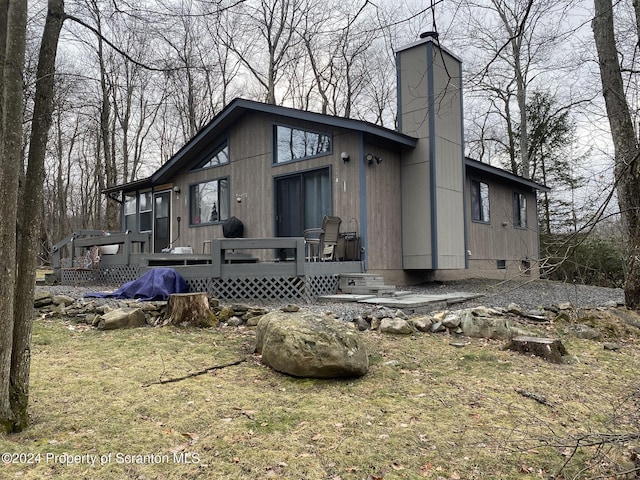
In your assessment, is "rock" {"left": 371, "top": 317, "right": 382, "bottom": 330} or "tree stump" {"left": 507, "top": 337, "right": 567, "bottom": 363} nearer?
"tree stump" {"left": 507, "top": 337, "right": 567, "bottom": 363}

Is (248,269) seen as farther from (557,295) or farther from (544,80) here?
(544,80)

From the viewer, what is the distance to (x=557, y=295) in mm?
8805

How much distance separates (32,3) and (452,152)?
7.62 metres

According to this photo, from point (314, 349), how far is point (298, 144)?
6.65 m

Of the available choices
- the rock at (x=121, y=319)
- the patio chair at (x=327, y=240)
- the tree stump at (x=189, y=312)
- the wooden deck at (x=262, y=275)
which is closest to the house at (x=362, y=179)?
the patio chair at (x=327, y=240)

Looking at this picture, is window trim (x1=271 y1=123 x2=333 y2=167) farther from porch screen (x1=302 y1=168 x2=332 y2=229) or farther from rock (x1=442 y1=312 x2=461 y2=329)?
rock (x1=442 y1=312 x2=461 y2=329)

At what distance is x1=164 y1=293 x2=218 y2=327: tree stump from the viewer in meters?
5.26

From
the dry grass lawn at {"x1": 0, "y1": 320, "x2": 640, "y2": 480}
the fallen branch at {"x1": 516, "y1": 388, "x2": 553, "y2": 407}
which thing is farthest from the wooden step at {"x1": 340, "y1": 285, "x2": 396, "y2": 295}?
the fallen branch at {"x1": 516, "y1": 388, "x2": 553, "y2": 407}

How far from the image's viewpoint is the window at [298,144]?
9148 millimetres

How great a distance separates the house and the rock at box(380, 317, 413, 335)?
10.0ft

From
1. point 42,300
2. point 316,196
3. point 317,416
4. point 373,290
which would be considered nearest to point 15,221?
point 317,416

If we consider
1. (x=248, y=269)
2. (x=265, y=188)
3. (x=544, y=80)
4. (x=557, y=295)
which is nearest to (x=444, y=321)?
(x=248, y=269)

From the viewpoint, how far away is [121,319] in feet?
16.9

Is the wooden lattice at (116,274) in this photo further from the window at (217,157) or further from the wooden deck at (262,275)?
the window at (217,157)
